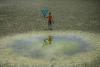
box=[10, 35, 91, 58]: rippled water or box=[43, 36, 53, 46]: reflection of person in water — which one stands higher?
box=[43, 36, 53, 46]: reflection of person in water

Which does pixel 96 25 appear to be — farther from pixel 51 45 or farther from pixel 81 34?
pixel 51 45

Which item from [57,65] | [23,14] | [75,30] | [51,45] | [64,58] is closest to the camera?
[57,65]

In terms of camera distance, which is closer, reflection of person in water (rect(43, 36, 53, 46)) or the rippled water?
the rippled water

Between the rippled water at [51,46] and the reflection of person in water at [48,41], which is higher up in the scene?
the reflection of person in water at [48,41]

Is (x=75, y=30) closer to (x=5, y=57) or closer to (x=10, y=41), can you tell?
(x=10, y=41)

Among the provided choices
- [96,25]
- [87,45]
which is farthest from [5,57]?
[96,25]

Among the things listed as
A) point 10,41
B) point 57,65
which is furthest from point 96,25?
point 57,65

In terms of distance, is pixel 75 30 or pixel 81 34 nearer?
pixel 81 34

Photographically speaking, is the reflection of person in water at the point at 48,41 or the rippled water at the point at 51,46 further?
the reflection of person in water at the point at 48,41

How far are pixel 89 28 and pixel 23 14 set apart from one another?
11.2m

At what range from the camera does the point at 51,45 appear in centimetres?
1644

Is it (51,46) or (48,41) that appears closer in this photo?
(51,46)

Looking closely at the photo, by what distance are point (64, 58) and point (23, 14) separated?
17.6m

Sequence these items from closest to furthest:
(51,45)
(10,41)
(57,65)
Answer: (57,65) → (51,45) → (10,41)
